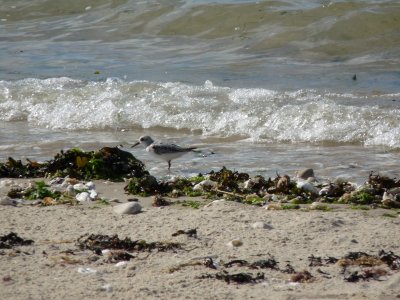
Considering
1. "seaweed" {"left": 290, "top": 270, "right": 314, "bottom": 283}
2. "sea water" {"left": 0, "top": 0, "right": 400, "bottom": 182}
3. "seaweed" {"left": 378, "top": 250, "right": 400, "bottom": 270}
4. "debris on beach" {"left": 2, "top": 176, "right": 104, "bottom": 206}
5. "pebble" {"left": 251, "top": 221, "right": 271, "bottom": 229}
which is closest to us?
"seaweed" {"left": 290, "top": 270, "right": 314, "bottom": 283}

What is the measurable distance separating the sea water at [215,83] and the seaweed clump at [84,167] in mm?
523

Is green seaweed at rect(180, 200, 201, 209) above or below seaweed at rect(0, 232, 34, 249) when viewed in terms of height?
above

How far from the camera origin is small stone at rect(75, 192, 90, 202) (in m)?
6.36

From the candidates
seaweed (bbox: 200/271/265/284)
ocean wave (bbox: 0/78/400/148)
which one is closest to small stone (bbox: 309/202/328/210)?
seaweed (bbox: 200/271/265/284)

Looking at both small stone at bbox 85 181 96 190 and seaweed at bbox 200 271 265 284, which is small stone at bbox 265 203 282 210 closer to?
seaweed at bbox 200 271 265 284

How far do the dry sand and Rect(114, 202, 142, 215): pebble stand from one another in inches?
2.0

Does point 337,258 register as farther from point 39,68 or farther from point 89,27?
point 89,27

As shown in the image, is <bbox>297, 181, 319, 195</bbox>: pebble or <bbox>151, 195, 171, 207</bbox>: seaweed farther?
<bbox>297, 181, 319, 195</bbox>: pebble

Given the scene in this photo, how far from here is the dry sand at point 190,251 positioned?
4.32 meters

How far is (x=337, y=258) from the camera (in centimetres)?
475

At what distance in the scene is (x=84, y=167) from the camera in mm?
7328

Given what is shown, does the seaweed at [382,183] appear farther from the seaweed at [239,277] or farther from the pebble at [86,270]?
the pebble at [86,270]

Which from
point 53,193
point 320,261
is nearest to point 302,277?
point 320,261

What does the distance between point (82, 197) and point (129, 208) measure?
718 mm
